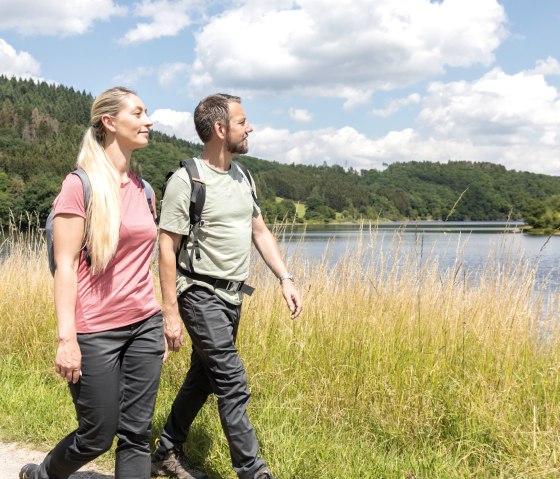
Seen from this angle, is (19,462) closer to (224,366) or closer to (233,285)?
(224,366)

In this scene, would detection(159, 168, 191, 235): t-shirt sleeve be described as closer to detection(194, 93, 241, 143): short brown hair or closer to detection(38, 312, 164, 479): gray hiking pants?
detection(194, 93, 241, 143): short brown hair

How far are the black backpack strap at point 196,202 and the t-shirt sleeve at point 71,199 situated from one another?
2.00 feet

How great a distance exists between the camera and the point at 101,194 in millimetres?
2330

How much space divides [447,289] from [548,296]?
0.79 metres

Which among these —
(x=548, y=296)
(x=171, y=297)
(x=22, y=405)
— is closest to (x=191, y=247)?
(x=171, y=297)

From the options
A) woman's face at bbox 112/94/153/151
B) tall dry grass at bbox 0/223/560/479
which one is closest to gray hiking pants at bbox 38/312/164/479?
woman's face at bbox 112/94/153/151

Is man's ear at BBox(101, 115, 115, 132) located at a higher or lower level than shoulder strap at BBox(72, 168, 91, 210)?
higher

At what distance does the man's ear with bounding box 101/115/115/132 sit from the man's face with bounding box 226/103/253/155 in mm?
611

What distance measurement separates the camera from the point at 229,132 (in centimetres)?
290

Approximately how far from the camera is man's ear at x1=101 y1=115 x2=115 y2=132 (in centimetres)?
250

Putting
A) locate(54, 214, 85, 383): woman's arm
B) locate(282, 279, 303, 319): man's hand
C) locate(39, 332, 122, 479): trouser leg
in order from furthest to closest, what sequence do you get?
1. locate(282, 279, 303, 319): man's hand
2. locate(39, 332, 122, 479): trouser leg
3. locate(54, 214, 85, 383): woman's arm

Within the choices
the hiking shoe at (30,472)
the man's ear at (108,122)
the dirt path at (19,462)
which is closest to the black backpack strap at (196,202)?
the man's ear at (108,122)

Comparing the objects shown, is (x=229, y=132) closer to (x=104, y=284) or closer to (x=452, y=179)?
(x=104, y=284)

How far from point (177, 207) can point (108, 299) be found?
60cm
